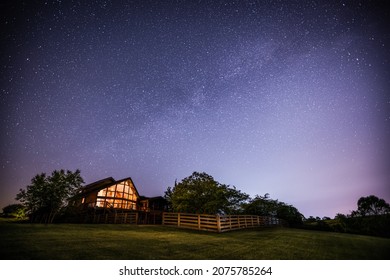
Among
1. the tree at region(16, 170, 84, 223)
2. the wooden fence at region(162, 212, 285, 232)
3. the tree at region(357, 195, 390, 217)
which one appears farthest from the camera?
the tree at region(357, 195, 390, 217)

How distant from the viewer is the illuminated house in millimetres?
29664

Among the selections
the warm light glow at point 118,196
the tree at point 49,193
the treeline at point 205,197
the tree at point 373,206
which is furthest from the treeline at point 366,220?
the tree at point 49,193

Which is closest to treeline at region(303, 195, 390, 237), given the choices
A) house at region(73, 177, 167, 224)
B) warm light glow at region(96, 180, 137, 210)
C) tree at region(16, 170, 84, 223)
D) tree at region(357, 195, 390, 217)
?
tree at region(357, 195, 390, 217)

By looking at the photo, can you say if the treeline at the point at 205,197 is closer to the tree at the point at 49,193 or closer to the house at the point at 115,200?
the house at the point at 115,200

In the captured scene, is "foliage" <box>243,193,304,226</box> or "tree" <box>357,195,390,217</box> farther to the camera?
"foliage" <box>243,193,304,226</box>

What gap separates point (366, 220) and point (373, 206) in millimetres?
5530

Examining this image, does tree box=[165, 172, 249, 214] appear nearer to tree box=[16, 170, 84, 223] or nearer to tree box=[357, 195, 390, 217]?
tree box=[16, 170, 84, 223]

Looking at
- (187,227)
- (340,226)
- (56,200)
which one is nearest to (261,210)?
(340,226)

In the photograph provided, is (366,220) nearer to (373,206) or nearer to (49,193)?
(373,206)

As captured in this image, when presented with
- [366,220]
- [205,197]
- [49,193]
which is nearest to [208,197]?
[205,197]

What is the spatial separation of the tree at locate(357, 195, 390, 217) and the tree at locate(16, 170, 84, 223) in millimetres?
36575

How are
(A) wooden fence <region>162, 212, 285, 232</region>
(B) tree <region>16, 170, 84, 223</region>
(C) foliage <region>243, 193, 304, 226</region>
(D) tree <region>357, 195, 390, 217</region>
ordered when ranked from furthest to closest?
1. (C) foliage <region>243, 193, 304, 226</region>
2. (D) tree <region>357, 195, 390, 217</region>
3. (B) tree <region>16, 170, 84, 223</region>
4. (A) wooden fence <region>162, 212, 285, 232</region>
